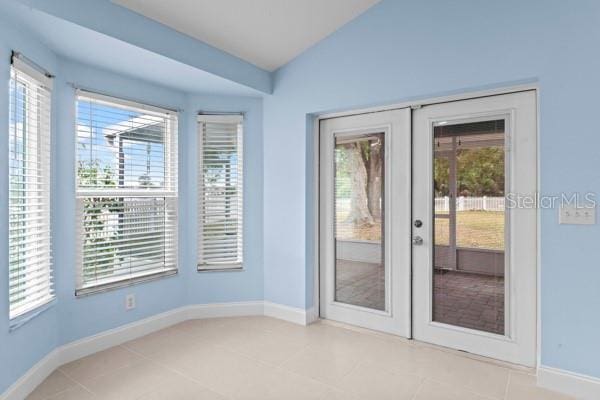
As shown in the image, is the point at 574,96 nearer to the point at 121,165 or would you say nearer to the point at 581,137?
the point at 581,137

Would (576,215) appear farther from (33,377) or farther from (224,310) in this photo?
(33,377)

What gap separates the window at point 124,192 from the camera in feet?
9.30

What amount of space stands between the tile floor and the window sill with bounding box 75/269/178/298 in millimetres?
512

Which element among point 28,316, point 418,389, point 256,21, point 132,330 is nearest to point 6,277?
point 28,316

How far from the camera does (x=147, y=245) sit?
10.8ft

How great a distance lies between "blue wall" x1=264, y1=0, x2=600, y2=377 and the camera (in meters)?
2.19

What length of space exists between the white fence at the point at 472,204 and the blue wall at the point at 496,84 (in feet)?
1.27

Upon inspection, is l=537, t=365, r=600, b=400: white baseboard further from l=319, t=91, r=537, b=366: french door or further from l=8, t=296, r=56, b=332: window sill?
l=8, t=296, r=56, b=332: window sill

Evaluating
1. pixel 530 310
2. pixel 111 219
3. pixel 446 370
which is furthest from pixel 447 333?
pixel 111 219

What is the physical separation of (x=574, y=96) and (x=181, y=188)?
3346 millimetres

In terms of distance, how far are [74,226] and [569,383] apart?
375 centimetres

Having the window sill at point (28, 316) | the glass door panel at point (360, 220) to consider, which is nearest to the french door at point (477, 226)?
the glass door panel at point (360, 220)

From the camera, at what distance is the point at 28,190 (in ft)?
7.50

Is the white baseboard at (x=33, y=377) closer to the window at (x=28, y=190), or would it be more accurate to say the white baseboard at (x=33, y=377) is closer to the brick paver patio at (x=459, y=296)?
the window at (x=28, y=190)
